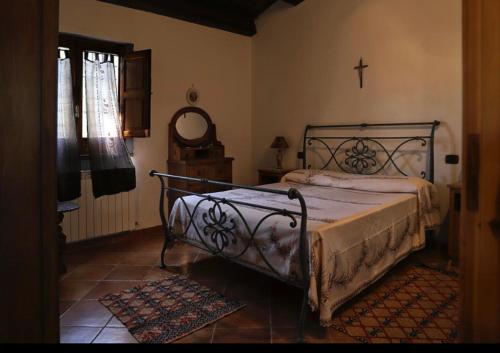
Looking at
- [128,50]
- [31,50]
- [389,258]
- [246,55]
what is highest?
[246,55]

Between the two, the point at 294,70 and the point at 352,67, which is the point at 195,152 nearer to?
the point at 294,70

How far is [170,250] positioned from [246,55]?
3.26 m

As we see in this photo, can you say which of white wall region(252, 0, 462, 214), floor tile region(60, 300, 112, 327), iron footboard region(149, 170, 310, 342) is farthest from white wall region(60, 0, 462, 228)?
floor tile region(60, 300, 112, 327)

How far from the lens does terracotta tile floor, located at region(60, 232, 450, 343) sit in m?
2.08

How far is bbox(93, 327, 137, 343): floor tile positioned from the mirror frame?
9.00 ft

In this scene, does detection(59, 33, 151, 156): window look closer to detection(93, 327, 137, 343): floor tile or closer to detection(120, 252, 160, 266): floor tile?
detection(120, 252, 160, 266): floor tile

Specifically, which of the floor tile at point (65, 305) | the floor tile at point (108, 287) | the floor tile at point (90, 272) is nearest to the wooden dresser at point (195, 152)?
the floor tile at point (90, 272)

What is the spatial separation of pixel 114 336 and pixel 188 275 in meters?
0.98

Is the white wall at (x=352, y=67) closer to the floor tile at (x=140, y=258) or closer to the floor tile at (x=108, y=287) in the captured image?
the floor tile at (x=140, y=258)

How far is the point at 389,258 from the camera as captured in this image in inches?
106

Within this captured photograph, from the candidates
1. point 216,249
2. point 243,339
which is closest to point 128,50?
point 216,249

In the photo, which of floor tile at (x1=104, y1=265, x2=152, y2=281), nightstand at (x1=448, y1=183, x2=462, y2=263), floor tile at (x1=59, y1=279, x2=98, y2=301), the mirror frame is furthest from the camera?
the mirror frame

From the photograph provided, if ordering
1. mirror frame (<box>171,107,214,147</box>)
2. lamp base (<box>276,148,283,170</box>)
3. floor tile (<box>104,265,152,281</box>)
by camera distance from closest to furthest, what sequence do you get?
floor tile (<box>104,265,152,281</box>)
mirror frame (<box>171,107,214,147</box>)
lamp base (<box>276,148,283,170</box>)

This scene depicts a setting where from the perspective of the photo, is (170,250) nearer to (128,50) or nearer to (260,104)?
(128,50)
